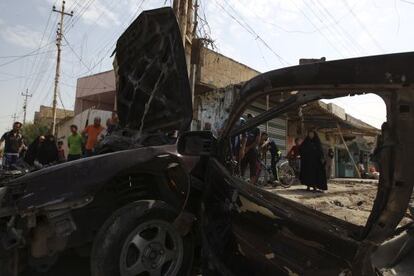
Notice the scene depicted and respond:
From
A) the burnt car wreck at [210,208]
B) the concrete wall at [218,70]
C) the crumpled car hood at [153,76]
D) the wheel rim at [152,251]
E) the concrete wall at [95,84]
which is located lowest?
the wheel rim at [152,251]

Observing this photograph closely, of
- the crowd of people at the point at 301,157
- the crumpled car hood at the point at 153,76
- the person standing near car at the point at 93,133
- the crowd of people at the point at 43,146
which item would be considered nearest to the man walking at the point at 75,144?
the crowd of people at the point at 43,146

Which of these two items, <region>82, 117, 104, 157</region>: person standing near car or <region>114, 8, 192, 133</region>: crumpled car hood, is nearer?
<region>114, 8, 192, 133</region>: crumpled car hood

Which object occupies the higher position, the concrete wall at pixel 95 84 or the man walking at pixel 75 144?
the concrete wall at pixel 95 84

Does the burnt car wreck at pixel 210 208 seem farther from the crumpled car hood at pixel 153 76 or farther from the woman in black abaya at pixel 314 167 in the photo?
the woman in black abaya at pixel 314 167

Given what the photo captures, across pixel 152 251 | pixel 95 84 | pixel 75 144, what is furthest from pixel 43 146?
pixel 95 84

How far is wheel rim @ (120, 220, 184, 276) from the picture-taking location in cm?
297

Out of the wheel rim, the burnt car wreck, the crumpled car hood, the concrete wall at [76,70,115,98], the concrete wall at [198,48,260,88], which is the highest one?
the concrete wall at [76,70,115,98]

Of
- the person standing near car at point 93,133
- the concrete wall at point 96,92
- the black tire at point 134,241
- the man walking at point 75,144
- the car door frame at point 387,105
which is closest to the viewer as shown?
the car door frame at point 387,105

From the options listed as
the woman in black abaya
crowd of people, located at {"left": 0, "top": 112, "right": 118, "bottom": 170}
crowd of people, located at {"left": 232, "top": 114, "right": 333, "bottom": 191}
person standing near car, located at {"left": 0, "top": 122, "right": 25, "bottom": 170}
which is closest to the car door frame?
crowd of people, located at {"left": 232, "top": 114, "right": 333, "bottom": 191}

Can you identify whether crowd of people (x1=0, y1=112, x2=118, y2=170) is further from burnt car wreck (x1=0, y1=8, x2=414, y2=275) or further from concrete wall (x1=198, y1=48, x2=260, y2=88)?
burnt car wreck (x1=0, y1=8, x2=414, y2=275)

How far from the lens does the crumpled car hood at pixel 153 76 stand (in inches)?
178

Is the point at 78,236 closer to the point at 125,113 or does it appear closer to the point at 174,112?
the point at 174,112

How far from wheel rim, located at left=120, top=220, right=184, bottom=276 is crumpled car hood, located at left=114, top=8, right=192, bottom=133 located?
1.43 metres

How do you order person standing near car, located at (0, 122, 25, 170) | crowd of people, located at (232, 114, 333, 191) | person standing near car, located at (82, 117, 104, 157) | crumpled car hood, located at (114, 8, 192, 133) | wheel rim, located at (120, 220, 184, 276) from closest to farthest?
wheel rim, located at (120, 220, 184, 276) < crumpled car hood, located at (114, 8, 192, 133) < crowd of people, located at (232, 114, 333, 191) < person standing near car, located at (82, 117, 104, 157) < person standing near car, located at (0, 122, 25, 170)
